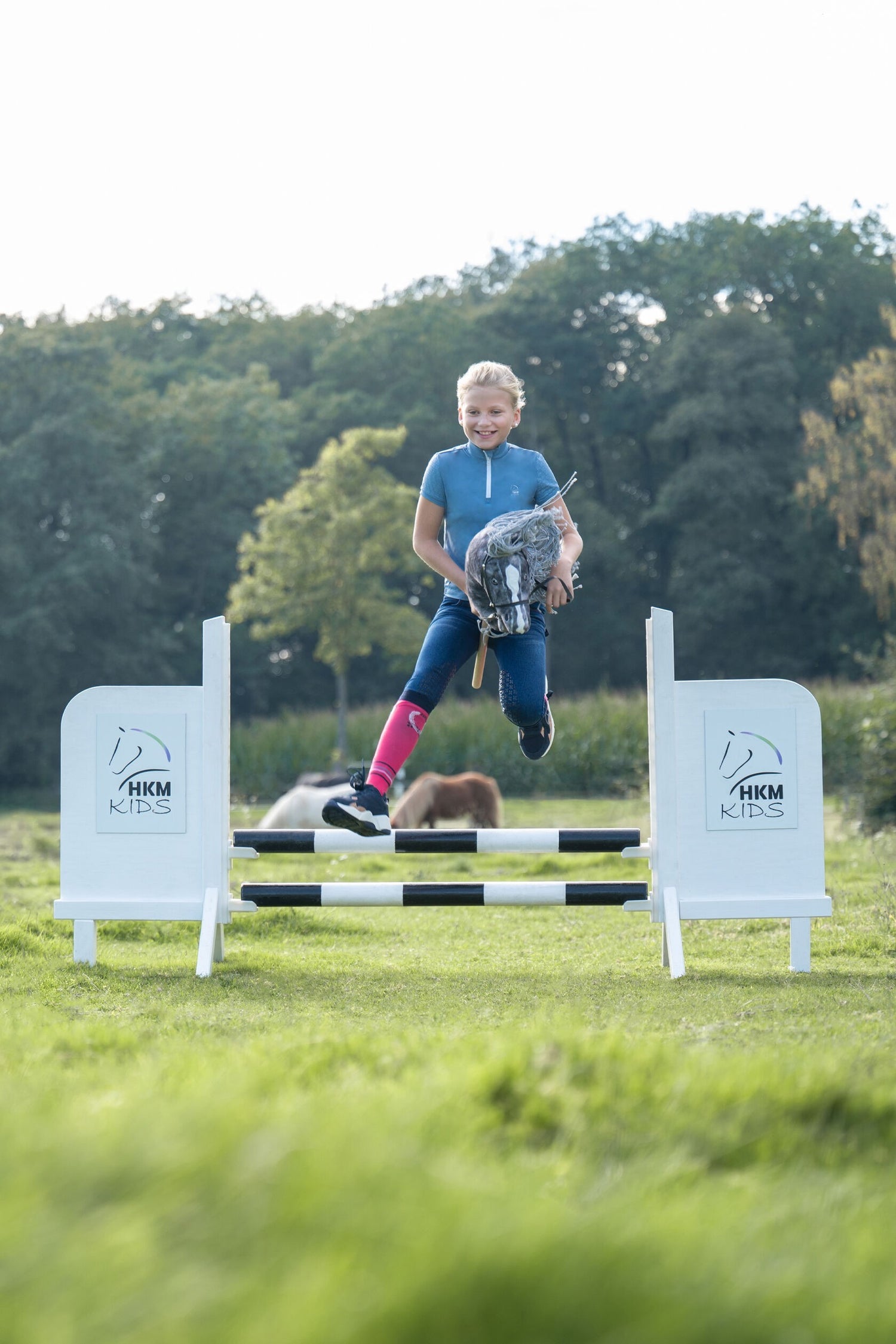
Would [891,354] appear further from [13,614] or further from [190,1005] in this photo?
[13,614]

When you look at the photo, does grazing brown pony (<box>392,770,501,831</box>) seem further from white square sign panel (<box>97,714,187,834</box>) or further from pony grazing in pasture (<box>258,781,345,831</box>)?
white square sign panel (<box>97,714,187,834</box>)

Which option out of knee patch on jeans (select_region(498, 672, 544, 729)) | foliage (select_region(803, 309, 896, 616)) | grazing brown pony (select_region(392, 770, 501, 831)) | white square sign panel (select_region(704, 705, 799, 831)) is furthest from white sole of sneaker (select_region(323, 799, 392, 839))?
foliage (select_region(803, 309, 896, 616))

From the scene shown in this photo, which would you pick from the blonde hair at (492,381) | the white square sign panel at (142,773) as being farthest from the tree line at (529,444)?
the blonde hair at (492,381)

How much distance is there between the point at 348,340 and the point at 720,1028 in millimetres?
47408

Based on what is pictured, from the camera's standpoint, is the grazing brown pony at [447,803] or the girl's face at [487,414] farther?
the grazing brown pony at [447,803]

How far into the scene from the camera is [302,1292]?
1.44 meters

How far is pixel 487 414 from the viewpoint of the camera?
5500mm

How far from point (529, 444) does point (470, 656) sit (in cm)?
4307

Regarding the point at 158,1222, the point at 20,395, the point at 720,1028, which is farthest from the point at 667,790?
the point at 20,395

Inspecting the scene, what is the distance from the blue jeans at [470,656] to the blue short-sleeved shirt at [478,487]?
129mm

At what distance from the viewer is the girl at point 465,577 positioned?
17.2ft

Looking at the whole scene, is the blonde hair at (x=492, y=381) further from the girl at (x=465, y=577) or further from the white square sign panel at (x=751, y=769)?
the white square sign panel at (x=751, y=769)

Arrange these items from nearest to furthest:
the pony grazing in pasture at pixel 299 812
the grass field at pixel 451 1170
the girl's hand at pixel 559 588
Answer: the grass field at pixel 451 1170
the girl's hand at pixel 559 588
the pony grazing in pasture at pixel 299 812

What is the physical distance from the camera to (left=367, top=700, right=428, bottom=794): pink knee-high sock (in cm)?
525
